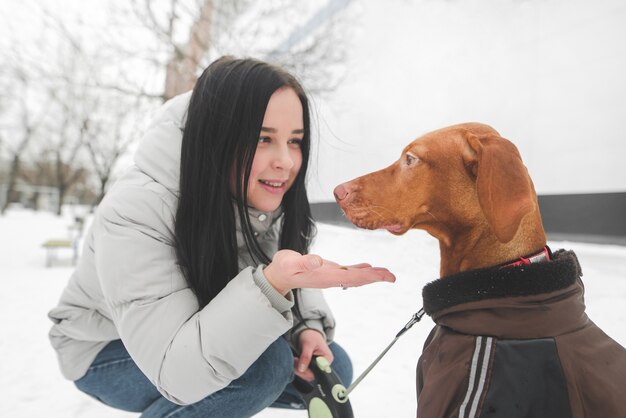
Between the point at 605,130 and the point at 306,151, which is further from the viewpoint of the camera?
the point at 605,130

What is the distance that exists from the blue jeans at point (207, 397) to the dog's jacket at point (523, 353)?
65 centimetres

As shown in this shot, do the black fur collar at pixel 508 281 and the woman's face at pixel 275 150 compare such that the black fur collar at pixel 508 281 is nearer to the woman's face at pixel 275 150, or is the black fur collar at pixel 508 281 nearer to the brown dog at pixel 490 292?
the brown dog at pixel 490 292

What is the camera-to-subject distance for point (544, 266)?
1062 mm

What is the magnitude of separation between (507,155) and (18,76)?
9.65 m

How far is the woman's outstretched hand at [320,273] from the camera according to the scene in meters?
1.14

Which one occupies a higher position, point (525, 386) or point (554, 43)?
point (554, 43)

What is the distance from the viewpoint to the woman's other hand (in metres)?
1.66

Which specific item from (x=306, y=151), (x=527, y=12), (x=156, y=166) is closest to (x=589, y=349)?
(x=306, y=151)

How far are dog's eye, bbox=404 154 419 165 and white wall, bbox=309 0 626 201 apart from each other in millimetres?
1332

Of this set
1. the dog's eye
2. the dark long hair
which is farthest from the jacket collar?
the dark long hair

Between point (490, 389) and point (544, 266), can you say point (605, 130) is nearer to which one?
point (544, 266)

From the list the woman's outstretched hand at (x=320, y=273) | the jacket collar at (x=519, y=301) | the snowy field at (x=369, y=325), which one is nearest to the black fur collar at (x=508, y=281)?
the jacket collar at (x=519, y=301)

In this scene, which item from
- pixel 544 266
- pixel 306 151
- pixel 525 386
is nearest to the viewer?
pixel 525 386

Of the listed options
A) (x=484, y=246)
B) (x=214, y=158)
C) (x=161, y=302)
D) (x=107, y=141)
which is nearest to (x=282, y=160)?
(x=214, y=158)
